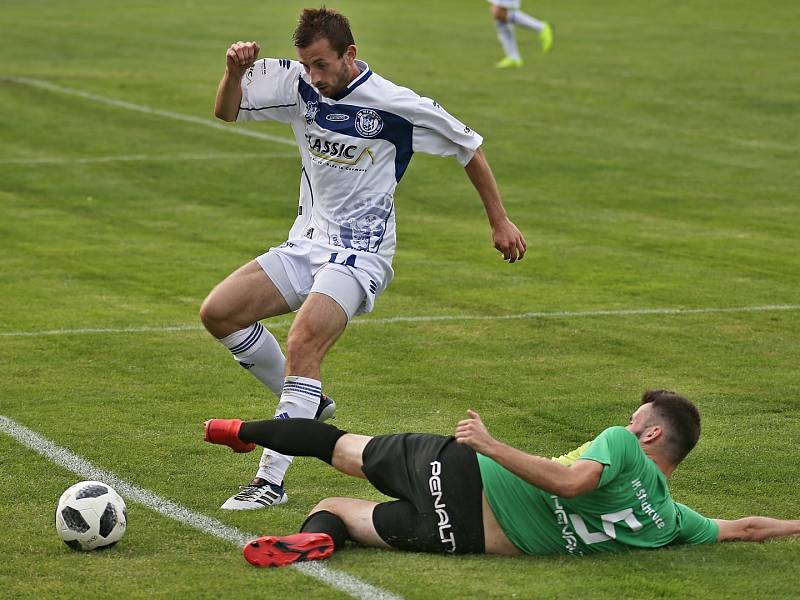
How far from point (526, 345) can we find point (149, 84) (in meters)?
17.4

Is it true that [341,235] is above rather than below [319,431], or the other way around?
above

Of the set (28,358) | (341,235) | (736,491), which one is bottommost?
(28,358)

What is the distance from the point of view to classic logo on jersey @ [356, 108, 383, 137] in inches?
322

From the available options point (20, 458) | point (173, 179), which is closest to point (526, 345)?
point (20, 458)

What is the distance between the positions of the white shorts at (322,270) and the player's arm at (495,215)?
24.4 inches

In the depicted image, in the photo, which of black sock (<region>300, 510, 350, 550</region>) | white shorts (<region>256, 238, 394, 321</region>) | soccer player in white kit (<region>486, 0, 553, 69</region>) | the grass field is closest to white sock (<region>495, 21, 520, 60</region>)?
soccer player in white kit (<region>486, 0, 553, 69</region>)

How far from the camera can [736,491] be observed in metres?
7.82

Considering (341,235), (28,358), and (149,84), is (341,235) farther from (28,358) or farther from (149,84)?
(149,84)

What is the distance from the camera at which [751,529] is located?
692cm

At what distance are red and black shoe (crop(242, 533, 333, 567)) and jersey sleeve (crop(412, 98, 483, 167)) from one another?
2478mm

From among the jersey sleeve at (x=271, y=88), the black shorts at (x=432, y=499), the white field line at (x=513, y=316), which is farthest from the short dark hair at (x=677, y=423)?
the white field line at (x=513, y=316)

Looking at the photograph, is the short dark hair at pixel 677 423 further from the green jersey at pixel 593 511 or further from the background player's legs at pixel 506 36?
the background player's legs at pixel 506 36

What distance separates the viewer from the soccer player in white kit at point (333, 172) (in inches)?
319

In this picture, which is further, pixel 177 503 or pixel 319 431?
pixel 177 503
